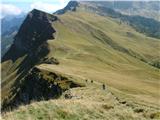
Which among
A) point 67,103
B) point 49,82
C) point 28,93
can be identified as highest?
point 67,103

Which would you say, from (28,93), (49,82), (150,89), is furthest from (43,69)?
(150,89)

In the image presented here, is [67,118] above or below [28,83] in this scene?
above

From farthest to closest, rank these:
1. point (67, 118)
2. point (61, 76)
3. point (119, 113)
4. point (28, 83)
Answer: point (28, 83) → point (61, 76) → point (119, 113) → point (67, 118)

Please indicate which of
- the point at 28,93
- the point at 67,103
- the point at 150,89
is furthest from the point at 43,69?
the point at 67,103

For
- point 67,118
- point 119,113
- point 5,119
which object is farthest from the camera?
point 119,113

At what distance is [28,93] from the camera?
6235 inches

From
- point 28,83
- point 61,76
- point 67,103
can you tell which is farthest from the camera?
point 28,83

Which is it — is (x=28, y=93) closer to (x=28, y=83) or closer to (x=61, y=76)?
(x=28, y=83)

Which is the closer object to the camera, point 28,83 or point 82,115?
point 82,115

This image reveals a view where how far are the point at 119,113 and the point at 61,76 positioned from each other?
9586 cm

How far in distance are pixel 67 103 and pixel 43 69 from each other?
368 feet

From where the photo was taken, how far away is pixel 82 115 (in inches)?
899

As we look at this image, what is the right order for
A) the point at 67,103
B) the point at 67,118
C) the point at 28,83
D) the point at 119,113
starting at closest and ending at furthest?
the point at 67,118
the point at 119,113
the point at 67,103
the point at 28,83

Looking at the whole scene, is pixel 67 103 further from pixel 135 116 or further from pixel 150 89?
pixel 150 89
